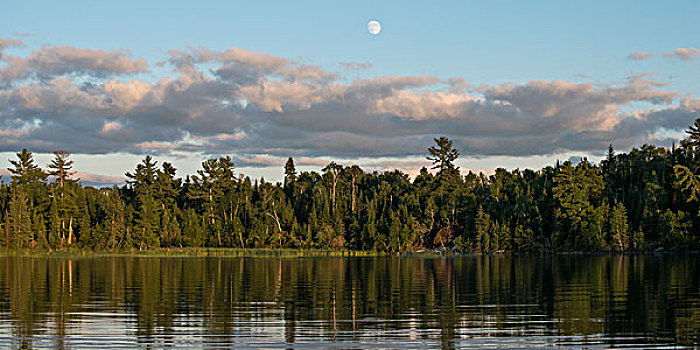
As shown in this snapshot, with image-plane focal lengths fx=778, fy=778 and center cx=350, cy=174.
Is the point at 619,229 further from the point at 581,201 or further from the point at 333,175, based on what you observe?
the point at 333,175

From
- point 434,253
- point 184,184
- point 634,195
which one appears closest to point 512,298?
point 434,253

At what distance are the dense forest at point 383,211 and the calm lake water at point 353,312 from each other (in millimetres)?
66419

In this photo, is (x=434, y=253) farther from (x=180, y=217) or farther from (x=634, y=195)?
Answer: (x=180, y=217)

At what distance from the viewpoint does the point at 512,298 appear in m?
48.9

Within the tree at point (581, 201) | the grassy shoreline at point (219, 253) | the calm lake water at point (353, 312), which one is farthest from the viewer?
the tree at point (581, 201)

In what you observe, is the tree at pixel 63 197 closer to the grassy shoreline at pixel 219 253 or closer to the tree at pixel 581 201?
the grassy shoreline at pixel 219 253

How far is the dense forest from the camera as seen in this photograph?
132 meters

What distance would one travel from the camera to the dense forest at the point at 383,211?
432 feet

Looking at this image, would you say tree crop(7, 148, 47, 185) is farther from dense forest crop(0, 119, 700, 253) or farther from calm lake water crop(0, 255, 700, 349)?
calm lake water crop(0, 255, 700, 349)

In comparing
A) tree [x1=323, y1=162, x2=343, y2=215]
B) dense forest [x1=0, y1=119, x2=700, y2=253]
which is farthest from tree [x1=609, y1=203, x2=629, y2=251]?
tree [x1=323, y1=162, x2=343, y2=215]

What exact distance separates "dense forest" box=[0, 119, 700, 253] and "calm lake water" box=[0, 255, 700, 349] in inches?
2615

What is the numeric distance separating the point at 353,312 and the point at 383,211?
371ft

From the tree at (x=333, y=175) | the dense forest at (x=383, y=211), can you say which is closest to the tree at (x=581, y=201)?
the dense forest at (x=383, y=211)

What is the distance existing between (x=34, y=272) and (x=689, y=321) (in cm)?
6311
